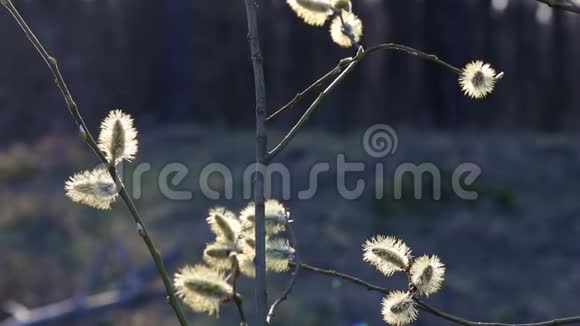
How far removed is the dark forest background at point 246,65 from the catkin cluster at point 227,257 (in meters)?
10.5

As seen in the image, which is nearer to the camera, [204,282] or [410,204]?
[204,282]

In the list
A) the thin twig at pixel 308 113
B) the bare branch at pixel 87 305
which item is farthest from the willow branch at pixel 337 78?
the bare branch at pixel 87 305

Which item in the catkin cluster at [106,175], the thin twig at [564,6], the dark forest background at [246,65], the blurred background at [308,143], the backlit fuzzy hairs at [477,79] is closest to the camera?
the thin twig at [564,6]

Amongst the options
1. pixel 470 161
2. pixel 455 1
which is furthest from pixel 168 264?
pixel 455 1

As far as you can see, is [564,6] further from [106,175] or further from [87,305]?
[87,305]

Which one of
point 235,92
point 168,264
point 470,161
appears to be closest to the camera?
point 168,264

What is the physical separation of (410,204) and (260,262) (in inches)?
316

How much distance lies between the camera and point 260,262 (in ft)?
2.76

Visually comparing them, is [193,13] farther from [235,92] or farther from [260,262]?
[260,262]

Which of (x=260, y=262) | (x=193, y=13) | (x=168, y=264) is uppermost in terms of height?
(x=193, y=13)

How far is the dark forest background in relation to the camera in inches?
463

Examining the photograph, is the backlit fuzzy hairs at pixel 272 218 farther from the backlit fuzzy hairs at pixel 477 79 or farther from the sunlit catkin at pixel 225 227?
the backlit fuzzy hairs at pixel 477 79

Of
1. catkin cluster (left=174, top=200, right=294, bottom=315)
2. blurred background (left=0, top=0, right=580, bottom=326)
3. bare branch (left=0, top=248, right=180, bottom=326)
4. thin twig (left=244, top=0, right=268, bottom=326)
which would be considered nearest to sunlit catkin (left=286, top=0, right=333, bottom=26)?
thin twig (left=244, top=0, right=268, bottom=326)

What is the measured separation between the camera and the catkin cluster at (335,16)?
1.04m
